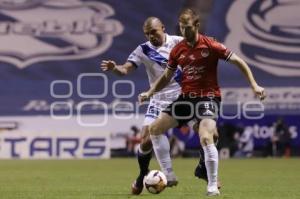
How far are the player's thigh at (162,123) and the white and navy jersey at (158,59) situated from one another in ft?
3.76

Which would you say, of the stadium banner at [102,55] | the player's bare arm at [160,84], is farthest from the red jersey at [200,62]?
the stadium banner at [102,55]

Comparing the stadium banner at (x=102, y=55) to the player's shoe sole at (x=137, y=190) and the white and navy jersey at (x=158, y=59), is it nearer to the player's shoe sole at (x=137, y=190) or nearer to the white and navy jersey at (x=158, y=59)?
the white and navy jersey at (x=158, y=59)

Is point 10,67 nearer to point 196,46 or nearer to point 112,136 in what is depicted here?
point 112,136

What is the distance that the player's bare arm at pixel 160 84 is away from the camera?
40.2 ft

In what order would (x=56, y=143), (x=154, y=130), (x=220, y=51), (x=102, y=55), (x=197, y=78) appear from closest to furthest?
(x=220, y=51) → (x=197, y=78) → (x=154, y=130) → (x=56, y=143) → (x=102, y=55)

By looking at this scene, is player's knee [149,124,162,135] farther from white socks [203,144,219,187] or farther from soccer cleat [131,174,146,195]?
white socks [203,144,219,187]

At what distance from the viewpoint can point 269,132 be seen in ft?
116

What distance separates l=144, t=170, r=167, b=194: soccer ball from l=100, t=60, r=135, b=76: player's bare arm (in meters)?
1.66

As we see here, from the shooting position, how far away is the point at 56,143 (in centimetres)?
3547

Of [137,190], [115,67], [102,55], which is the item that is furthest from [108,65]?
[102,55]

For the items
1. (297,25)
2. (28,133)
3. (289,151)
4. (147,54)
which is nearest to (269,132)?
(289,151)

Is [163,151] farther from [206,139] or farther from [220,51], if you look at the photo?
[220,51]

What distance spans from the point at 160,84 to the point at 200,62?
2.59 feet

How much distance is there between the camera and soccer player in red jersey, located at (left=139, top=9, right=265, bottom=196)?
38.4ft
